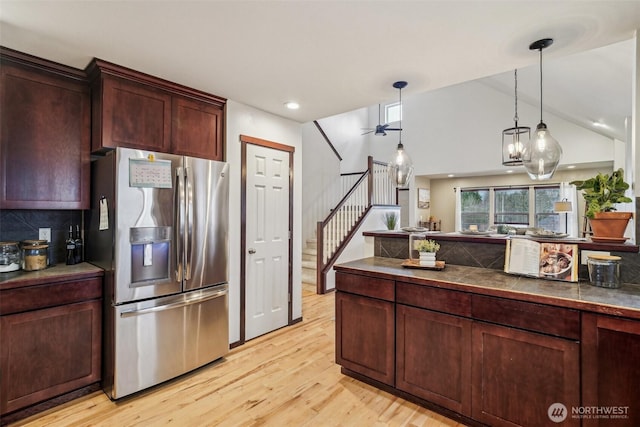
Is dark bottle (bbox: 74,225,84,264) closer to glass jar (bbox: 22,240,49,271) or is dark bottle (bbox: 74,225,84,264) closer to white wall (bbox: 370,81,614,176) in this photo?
glass jar (bbox: 22,240,49,271)

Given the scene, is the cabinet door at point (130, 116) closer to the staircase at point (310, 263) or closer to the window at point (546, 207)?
the staircase at point (310, 263)

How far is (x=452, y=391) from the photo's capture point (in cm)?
198

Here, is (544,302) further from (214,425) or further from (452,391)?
(214,425)

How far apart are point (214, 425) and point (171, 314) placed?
2.90ft

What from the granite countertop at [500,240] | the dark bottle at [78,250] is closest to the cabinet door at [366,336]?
the granite countertop at [500,240]

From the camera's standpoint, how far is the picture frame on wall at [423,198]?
8.47 m

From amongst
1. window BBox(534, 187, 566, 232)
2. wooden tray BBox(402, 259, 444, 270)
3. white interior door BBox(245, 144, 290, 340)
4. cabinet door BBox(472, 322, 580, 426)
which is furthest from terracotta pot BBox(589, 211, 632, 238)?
window BBox(534, 187, 566, 232)

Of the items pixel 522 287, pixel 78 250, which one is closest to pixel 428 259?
pixel 522 287

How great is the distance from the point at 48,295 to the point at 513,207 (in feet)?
28.8

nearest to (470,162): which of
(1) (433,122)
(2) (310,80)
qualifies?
(1) (433,122)

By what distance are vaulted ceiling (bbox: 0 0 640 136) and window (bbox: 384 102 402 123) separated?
258 inches

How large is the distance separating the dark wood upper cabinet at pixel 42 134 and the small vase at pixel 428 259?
9.02 ft

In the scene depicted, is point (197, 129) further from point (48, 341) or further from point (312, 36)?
point (48, 341)

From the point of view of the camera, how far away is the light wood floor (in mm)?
2010
